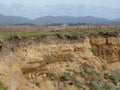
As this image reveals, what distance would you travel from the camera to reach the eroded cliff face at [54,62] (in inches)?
1088

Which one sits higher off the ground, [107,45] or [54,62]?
[107,45]

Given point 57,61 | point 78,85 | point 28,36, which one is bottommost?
point 78,85

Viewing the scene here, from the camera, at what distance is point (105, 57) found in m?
40.8

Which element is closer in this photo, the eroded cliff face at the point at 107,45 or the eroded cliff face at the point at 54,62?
the eroded cliff face at the point at 54,62

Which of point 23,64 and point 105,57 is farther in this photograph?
point 105,57

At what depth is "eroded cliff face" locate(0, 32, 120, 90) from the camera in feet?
90.7

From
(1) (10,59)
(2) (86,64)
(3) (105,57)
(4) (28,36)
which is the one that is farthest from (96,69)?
(1) (10,59)

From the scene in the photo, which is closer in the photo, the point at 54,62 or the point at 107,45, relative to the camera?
the point at 54,62

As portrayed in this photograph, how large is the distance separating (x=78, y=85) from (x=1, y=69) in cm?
903

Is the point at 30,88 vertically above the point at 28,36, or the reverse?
the point at 28,36

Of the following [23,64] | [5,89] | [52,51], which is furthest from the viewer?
[52,51]

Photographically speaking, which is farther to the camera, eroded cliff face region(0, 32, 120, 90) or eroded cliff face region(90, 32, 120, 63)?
eroded cliff face region(90, 32, 120, 63)

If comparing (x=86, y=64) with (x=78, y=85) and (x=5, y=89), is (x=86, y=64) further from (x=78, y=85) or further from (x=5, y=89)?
(x=5, y=89)

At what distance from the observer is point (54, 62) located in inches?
1276
